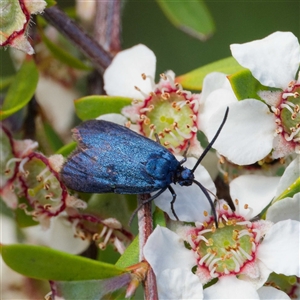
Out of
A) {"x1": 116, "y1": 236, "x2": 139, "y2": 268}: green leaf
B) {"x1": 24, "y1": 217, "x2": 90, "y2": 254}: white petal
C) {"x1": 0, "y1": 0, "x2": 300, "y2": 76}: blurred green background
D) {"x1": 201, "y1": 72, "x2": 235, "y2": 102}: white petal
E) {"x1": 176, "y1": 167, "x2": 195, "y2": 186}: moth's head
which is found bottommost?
{"x1": 0, "y1": 0, "x2": 300, "y2": 76}: blurred green background

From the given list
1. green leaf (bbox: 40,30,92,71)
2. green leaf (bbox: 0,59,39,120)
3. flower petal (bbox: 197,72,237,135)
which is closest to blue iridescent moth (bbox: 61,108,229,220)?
flower petal (bbox: 197,72,237,135)

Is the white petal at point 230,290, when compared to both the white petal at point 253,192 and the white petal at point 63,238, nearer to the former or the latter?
the white petal at point 253,192

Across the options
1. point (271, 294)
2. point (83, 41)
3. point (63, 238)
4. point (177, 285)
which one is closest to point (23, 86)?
point (83, 41)

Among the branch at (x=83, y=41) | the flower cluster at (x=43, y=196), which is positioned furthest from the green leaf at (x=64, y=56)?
the flower cluster at (x=43, y=196)

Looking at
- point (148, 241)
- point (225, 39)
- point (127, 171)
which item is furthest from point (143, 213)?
point (225, 39)

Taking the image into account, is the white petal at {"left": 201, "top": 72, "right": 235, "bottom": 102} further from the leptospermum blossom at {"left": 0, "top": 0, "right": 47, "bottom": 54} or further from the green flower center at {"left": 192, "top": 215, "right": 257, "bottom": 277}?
the leptospermum blossom at {"left": 0, "top": 0, "right": 47, "bottom": 54}

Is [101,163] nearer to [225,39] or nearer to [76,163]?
[76,163]
